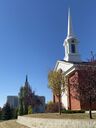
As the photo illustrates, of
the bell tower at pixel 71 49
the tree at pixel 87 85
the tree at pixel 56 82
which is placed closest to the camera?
the tree at pixel 87 85

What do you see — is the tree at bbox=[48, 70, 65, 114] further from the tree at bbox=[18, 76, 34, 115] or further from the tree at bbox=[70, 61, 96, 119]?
the tree at bbox=[18, 76, 34, 115]

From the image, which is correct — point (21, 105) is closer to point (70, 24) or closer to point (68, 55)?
point (68, 55)

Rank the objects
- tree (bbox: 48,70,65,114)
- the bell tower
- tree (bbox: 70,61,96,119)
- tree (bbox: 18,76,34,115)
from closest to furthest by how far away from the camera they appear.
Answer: tree (bbox: 70,61,96,119), tree (bbox: 48,70,65,114), the bell tower, tree (bbox: 18,76,34,115)

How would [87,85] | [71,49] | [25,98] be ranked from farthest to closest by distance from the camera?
[25,98] < [71,49] < [87,85]

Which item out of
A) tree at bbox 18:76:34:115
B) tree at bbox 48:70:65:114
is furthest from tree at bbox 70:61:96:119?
tree at bbox 18:76:34:115

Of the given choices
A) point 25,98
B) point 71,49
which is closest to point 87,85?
point 71,49

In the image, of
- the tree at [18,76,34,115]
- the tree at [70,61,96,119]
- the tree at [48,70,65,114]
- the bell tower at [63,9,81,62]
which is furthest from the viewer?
the tree at [18,76,34,115]

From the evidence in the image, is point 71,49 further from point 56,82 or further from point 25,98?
point 56,82

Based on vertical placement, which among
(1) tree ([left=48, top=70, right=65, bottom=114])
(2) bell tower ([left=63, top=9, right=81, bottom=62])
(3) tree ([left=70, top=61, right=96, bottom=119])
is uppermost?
(2) bell tower ([left=63, top=9, right=81, bottom=62])

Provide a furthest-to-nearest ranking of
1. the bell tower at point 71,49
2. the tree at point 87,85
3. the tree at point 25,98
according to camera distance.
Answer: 1. the tree at point 25,98
2. the bell tower at point 71,49
3. the tree at point 87,85

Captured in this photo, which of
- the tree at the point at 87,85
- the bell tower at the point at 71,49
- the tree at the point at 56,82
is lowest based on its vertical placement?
the tree at the point at 87,85

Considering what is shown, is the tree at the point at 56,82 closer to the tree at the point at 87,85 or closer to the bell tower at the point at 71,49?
the tree at the point at 87,85

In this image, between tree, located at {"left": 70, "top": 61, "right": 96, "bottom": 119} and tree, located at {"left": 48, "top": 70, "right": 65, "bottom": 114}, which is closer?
tree, located at {"left": 70, "top": 61, "right": 96, "bottom": 119}

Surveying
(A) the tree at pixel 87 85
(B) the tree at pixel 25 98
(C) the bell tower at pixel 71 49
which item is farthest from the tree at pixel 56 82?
(B) the tree at pixel 25 98
